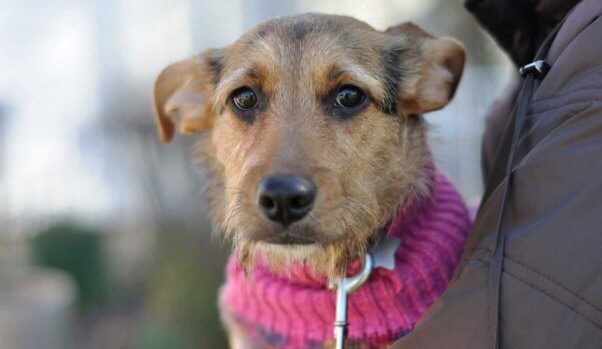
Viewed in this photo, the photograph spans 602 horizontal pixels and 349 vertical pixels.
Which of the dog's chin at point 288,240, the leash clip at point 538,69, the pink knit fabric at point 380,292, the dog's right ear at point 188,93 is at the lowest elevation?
the pink knit fabric at point 380,292

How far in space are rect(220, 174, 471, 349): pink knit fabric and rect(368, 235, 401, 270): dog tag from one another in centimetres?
3

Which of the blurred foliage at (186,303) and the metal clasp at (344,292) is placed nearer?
the metal clasp at (344,292)

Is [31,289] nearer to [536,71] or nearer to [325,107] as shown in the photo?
[325,107]

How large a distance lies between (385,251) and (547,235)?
79cm

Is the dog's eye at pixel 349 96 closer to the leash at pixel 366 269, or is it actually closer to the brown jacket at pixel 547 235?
the leash at pixel 366 269

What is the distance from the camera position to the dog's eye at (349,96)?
2.46 m

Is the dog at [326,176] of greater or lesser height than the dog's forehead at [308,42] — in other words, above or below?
below

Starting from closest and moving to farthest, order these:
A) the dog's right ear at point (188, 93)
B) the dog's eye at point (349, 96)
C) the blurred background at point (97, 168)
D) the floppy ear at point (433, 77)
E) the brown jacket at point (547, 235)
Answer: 1. the brown jacket at point (547, 235)
2. the dog's eye at point (349, 96)
3. the floppy ear at point (433, 77)
4. the dog's right ear at point (188, 93)
5. the blurred background at point (97, 168)

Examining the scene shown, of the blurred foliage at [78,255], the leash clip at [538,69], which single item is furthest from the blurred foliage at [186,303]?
the leash clip at [538,69]

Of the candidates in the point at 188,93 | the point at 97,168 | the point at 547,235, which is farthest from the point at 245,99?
the point at 97,168

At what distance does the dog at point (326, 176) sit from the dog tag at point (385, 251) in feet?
0.11

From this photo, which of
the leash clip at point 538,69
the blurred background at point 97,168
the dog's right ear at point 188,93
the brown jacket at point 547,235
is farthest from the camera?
the blurred background at point 97,168

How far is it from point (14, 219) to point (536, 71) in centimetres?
509

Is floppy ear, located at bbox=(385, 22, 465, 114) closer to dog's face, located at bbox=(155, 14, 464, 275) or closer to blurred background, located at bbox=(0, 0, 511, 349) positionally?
dog's face, located at bbox=(155, 14, 464, 275)
